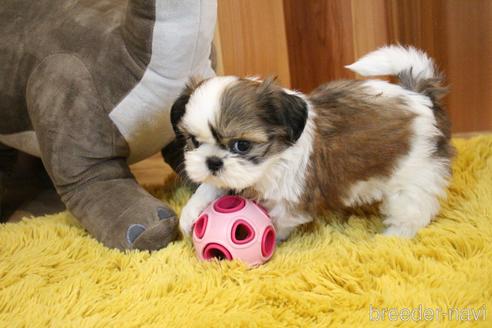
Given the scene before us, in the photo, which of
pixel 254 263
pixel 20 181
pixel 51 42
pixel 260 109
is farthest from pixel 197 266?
pixel 20 181

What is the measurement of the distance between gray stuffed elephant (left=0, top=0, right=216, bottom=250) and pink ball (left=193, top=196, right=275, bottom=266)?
0.60 ft

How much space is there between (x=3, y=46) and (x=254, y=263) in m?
1.19

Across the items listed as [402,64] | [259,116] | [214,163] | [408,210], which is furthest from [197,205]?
[402,64]

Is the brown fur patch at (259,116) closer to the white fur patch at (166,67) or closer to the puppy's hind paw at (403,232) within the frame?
the white fur patch at (166,67)

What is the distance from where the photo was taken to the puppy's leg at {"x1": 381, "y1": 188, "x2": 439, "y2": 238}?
1726 millimetres

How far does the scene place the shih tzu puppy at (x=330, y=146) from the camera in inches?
59.2

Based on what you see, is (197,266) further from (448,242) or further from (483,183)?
(483,183)

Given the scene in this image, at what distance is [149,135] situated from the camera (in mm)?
1979

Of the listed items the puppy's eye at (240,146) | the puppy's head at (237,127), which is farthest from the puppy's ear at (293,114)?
the puppy's eye at (240,146)

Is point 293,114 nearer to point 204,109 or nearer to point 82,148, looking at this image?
point 204,109

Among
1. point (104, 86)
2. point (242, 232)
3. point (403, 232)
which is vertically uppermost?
point (104, 86)

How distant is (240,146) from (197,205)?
321 mm

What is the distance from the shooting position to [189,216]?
68.0 inches

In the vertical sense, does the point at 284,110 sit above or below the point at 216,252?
above
